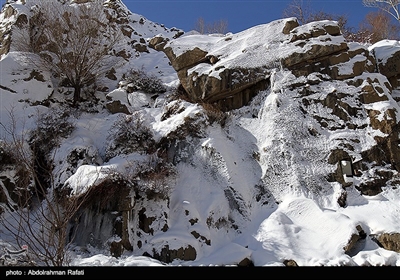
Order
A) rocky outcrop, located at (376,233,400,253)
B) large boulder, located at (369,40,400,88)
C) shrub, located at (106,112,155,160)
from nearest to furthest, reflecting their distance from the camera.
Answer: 1. rocky outcrop, located at (376,233,400,253)
2. shrub, located at (106,112,155,160)
3. large boulder, located at (369,40,400,88)

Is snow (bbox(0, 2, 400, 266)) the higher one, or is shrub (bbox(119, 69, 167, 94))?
shrub (bbox(119, 69, 167, 94))

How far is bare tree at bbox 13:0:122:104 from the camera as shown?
1504 centimetres

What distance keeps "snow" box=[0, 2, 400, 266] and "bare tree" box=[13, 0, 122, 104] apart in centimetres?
205

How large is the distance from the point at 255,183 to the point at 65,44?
39.5ft

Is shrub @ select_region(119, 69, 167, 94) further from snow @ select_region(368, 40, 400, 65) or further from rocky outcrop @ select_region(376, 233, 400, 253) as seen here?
rocky outcrop @ select_region(376, 233, 400, 253)

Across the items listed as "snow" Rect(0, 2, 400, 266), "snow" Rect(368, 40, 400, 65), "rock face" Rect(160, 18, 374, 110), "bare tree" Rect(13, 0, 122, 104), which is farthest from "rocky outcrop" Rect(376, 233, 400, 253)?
"bare tree" Rect(13, 0, 122, 104)

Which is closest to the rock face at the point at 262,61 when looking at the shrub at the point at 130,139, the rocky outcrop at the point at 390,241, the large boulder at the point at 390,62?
the large boulder at the point at 390,62

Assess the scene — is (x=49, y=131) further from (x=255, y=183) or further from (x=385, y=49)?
(x=385, y=49)

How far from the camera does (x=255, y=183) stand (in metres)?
9.99

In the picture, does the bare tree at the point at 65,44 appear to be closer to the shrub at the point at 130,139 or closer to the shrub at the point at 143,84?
the shrub at the point at 143,84

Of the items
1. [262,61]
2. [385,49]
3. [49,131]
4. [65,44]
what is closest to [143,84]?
[65,44]

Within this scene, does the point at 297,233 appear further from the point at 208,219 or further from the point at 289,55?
the point at 289,55

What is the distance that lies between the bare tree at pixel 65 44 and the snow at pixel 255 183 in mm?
2052

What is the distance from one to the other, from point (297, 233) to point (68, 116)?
9.67 m
